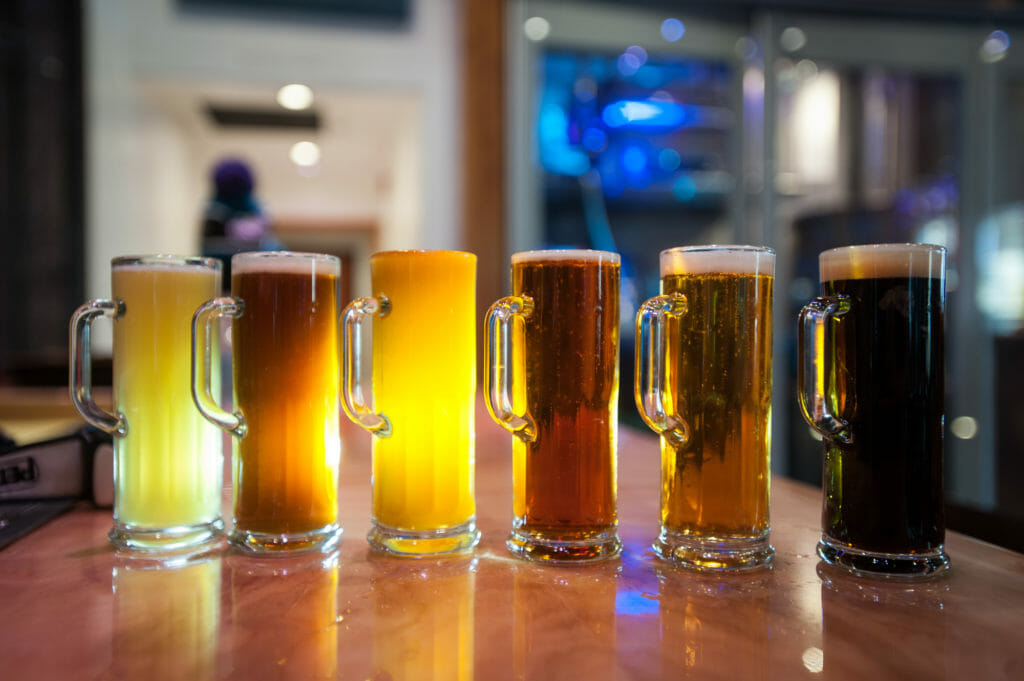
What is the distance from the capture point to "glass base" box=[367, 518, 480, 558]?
28.7 inches

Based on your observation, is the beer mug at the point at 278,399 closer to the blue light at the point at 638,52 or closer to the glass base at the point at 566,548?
the glass base at the point at 566,548

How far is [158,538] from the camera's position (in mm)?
748

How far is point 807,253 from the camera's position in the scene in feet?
13.9

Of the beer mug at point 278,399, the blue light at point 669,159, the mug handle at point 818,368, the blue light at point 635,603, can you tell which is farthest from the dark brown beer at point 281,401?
the blue light at point 669,159

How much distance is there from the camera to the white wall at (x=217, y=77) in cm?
410

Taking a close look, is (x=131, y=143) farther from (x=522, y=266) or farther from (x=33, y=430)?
(x=522, y=266)

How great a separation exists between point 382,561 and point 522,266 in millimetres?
313

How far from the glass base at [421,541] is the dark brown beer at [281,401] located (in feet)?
0.22

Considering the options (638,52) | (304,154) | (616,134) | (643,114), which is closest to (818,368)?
(638,52)

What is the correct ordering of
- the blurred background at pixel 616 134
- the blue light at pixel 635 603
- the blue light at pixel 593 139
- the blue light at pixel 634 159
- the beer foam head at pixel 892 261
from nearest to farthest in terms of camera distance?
the blue light at pixel 635 603 < the beer foam head at pixel 892 261 < the blurred background at pixel 616 134 < the blue light at pixel 593 139 < the blue light at pixel 634 159

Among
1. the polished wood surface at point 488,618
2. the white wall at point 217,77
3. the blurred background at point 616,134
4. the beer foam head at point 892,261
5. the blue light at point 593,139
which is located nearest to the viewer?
the polished wood surface at point 488,618

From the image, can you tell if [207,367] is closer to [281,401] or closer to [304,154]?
[281,401]

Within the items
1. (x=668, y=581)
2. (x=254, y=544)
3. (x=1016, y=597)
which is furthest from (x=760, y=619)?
(x=254, y=544)

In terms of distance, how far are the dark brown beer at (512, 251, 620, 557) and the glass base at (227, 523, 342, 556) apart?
0.64 ft
